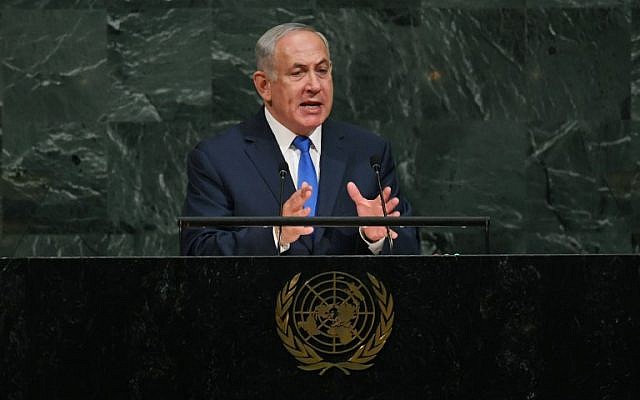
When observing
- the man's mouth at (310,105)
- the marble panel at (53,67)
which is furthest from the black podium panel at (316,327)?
the marble panel at (53,67)

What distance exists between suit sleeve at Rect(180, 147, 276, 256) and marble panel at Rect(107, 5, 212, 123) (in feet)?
5.59

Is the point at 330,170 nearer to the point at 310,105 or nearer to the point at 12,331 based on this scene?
the point at 310,105

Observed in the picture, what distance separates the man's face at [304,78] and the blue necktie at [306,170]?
0.06 meters

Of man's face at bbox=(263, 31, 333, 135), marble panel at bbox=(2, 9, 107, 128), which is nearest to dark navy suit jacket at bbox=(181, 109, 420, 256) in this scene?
man's face at bbox=(263, 31, 333, 135)

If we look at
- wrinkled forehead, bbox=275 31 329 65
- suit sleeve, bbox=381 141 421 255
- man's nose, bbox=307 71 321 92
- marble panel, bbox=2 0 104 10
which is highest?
marble panel, bbox=2 0 104 10

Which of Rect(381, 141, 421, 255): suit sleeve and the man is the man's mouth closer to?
the man

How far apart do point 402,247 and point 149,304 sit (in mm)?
1258

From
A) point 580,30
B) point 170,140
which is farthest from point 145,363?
point 580,30

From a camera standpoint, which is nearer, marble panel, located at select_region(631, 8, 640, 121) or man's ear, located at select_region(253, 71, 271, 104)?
man's ear, located at select_region(253, 71, 271, 104)

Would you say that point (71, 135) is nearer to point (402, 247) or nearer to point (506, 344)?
point (402, 247)

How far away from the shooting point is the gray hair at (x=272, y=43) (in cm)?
496

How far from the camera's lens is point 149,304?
→ 3543 mm

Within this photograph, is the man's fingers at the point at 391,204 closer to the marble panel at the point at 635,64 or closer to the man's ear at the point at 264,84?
the man's ear at the point at 264,84

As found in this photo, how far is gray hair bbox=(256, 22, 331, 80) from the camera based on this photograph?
4.96m
